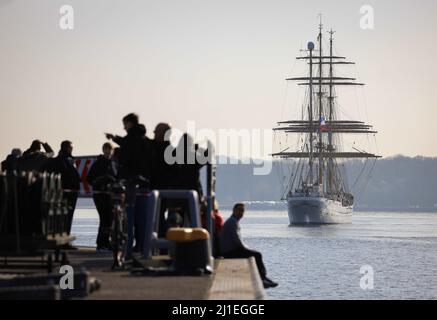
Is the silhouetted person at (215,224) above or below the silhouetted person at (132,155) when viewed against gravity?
below

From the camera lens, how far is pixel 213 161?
56.4 ft

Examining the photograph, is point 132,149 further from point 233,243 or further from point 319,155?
point 319,155

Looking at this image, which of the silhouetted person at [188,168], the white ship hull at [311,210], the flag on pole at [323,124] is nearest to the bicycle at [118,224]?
the silhouetted person at [188,168]

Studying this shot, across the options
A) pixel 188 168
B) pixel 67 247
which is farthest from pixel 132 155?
pixel 67 247

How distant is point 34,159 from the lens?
20.5 metres

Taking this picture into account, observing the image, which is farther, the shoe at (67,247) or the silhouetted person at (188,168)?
the shoe at (67,247)

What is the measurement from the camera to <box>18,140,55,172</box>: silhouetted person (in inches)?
795

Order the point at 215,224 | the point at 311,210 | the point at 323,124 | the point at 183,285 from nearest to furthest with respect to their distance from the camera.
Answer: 1. the point at 183,285
2. the point at 215,224
3. the point at 311,210
4. the point at 323,124

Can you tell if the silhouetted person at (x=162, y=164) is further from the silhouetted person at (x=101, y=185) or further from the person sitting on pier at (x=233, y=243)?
the silhouetted person at (x=101, y=185)

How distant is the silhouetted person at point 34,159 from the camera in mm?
20203

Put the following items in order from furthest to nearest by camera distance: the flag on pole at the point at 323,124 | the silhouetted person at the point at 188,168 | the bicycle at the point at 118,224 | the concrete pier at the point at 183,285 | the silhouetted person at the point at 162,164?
the flag on pole at the point at 323,124 → the silhouetted person at the point at 162,164 → the silhouetted person at the point at 188,168 → the bicycle at the point at 118,224 → the concrete pier at the point at 183,285

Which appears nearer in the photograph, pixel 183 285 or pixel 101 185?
pixel 183 285

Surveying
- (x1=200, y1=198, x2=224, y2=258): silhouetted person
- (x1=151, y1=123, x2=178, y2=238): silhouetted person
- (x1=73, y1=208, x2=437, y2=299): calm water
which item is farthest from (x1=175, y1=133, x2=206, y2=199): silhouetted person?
(x1=73, y1=208, x2=437, y2=299): calm water

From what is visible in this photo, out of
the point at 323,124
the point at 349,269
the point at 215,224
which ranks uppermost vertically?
the point at 323,124
